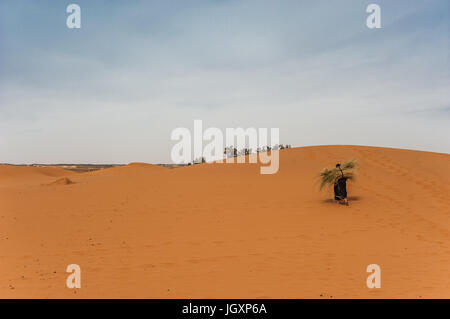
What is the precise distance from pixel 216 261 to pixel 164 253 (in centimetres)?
128

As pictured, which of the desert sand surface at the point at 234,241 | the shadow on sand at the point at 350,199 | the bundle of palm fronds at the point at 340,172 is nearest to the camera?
the desert sand surface at the point at 234,241

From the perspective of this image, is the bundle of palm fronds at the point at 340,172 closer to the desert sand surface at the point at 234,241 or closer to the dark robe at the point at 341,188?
the dark robe at the point at 341,188

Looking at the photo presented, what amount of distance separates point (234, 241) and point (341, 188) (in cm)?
512

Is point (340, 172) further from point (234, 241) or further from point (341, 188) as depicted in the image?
point (234, 241)

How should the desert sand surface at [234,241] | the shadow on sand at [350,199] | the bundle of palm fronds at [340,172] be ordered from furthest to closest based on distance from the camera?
1. the shadow on sand at [350,199]
2. the bundle of palm fronds at [340,172]
3. the desert sand surface at [234,241]

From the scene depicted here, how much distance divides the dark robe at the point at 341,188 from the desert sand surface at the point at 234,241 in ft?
1.23

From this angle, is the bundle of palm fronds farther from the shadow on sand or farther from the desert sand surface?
the desert sand surface

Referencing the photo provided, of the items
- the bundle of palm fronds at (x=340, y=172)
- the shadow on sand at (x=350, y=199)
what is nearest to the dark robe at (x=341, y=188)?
the bundle of palm fronds at (x=340, y=172)

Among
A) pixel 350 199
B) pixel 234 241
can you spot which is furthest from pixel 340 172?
pixel 234 241

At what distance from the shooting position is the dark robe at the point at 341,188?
10023 millimetres

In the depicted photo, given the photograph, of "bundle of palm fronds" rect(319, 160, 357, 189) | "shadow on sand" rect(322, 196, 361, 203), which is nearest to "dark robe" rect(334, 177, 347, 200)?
"bundle of palm fronds" rect(319, 160, 357, 189)
